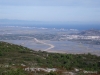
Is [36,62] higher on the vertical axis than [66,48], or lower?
higher

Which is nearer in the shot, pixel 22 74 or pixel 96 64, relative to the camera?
pixel 22 74

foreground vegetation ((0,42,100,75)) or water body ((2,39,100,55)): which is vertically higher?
foreground vegetation ((0,42,100,75))

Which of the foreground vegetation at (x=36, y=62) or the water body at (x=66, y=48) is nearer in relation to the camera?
the foreground vegetation at (x=36, y=62)

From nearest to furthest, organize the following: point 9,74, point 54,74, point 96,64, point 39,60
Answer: point 9,74
point 54,74
point 39,60
point 96,64

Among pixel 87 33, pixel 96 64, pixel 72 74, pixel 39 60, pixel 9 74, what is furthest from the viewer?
pixel 87 33

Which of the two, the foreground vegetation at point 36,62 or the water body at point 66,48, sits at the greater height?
the foreground vegetation at point 36,62

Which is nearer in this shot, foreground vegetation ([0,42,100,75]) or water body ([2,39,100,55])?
foreground vegetation ([0,42,100,75])

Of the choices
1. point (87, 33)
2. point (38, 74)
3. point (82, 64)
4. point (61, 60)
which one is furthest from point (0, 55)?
point (87, 33)

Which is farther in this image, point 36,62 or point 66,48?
point 66,48

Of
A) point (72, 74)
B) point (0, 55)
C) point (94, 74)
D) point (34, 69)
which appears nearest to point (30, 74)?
point (34, 69)

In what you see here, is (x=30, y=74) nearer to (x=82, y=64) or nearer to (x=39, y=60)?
(x=39, y=60)
